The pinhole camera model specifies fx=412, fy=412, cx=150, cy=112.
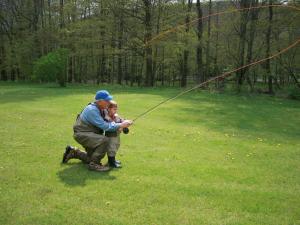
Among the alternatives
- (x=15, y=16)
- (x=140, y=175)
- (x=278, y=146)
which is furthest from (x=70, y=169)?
(x=15, y=16)

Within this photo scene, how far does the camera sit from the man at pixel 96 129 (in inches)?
288

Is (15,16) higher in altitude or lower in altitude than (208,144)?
higher

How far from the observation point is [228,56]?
1245 inches

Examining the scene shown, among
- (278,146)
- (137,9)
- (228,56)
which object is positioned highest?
(137,9)

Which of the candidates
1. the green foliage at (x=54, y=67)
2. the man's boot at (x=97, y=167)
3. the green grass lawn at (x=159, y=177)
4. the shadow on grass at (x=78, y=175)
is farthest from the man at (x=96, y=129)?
the green foliage at (x=54, y=67)

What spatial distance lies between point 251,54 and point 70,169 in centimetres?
2507

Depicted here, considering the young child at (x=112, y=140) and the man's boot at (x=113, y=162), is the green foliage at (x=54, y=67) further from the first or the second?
the man's boot at (x=113, y=162)

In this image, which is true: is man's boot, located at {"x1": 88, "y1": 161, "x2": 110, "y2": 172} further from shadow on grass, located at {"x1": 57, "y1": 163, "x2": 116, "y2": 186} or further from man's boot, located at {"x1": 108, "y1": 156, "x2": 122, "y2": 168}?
man's boot, located at {"x1": 108, "y1": 156, "x2": 122, "y2": 168}

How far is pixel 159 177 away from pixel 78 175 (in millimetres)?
1380

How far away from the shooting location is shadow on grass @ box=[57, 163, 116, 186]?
21.9 feet

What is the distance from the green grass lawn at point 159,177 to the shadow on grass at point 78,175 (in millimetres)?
16

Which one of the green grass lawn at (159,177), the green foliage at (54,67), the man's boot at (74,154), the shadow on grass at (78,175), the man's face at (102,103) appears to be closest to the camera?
the green grass lawn at (159,177)

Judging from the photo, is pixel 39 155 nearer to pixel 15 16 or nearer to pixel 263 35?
pixel 263 35

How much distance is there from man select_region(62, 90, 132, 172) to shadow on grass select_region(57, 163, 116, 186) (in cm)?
15
